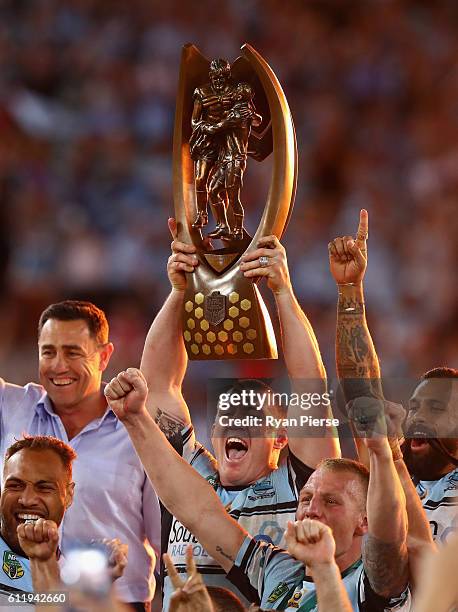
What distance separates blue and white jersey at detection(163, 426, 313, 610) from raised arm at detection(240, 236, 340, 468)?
0.04 metres

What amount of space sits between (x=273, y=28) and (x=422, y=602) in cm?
412

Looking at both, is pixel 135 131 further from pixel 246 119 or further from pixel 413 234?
pixel 246 119

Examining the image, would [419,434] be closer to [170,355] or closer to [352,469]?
[352,469]

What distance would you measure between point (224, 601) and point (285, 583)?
12cm

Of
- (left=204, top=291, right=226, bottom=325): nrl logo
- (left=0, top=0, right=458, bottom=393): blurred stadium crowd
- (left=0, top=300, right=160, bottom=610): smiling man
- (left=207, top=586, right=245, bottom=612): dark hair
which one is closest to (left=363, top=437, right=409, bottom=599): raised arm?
(left=207, top=586, right=245, bottom=612): dark hair

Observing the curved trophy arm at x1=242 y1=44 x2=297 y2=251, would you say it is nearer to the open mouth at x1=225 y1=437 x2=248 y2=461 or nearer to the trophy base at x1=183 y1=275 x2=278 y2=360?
the trophy base at x1=183 y1=275 x2=278 y2=360

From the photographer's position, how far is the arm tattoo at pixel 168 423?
239cm

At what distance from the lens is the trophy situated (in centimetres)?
228

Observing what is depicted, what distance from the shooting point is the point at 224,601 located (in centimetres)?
219

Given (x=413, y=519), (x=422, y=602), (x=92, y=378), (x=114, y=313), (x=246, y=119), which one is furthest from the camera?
(x=114, y=313)

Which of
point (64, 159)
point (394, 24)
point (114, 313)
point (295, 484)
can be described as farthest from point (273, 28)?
point (295, 484)

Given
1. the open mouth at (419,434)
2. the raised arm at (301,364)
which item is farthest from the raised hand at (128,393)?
the open mouth at (419,434)

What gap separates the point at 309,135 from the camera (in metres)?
4.98

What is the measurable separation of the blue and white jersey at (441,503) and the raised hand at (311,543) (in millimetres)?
322
